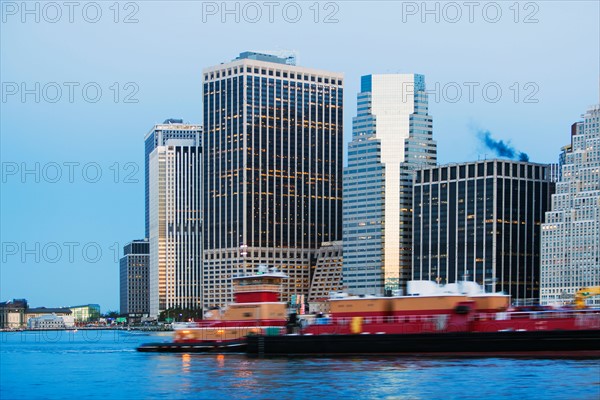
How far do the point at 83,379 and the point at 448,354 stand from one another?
32.8m

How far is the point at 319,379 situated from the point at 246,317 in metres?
32.8

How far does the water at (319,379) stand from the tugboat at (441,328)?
93.1 inches

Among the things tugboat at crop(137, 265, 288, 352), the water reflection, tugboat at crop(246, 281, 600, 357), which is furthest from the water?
tugboat at crop(137, 265, 288, 352)

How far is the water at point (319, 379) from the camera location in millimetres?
→ 71875

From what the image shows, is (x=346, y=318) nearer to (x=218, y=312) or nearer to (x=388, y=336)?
(x=388, y=336)

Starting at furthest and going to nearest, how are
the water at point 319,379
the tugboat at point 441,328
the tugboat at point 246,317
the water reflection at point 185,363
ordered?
the tugboat at point 246,317 < the water reflection at point 185,363 < the tugboat at point 441,328 < the water at point 319,379

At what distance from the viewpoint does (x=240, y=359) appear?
103812 millimetres

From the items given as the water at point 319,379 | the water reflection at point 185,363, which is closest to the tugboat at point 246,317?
the water reflection at point 185,363

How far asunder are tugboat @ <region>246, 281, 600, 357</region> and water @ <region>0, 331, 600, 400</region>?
2.36 meters

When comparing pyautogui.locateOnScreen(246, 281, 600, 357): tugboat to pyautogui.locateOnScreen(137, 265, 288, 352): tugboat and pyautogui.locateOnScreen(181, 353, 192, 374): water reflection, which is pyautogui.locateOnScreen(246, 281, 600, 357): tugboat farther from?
pyautogui.locateOnScreen(181, 353, 192, 374): water reflection

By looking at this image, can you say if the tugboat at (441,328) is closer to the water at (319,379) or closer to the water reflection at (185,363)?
the water at (319,379)

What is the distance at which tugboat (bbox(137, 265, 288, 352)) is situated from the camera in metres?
111

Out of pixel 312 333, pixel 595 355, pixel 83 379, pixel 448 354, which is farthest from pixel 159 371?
pixel 595 355

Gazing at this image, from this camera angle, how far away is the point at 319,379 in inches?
3159
